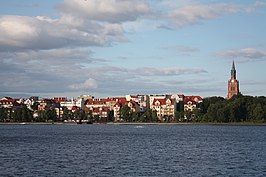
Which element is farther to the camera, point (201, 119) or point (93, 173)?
point (201, 119)

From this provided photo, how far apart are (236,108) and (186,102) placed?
184 ft

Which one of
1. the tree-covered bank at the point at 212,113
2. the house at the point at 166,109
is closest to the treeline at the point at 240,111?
the tree-covered bank at the point at 212,113

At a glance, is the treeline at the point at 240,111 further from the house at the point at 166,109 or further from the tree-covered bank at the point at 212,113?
the house at the point at 166,109

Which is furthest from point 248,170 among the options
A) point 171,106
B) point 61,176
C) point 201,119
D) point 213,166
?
point 171,106

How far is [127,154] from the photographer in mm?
47000

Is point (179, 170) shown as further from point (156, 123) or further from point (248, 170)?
point (156, 123)

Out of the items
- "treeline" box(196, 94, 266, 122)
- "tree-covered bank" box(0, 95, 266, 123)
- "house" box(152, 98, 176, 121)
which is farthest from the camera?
"house" box(152, 98, 176, 121)

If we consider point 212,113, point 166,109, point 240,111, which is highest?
point 166,109

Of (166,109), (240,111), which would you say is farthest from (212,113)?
(166,109)

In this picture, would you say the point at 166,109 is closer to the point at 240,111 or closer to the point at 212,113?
the point at 212,113

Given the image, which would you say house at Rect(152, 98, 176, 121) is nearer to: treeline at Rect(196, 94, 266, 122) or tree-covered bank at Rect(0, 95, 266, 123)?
tree-covered bank at Rect(0, 95, 266, 123)

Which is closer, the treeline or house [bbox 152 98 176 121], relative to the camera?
the treeline

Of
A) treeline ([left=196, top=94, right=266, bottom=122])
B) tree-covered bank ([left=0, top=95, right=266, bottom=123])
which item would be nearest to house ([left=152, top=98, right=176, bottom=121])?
tree-covered bank ([left=0, top=95, right=266, bottom=123])

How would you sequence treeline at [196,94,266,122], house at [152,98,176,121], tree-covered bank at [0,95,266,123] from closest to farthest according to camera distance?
treeline at [196,94,266,122]
tree-covered bank at [0,95,266,123]
house at [152,98,176,121]
